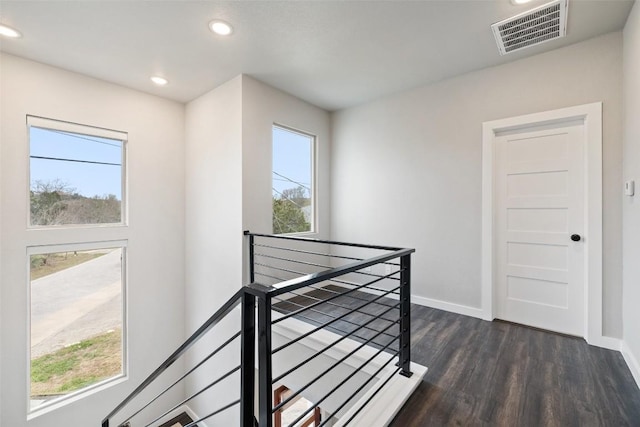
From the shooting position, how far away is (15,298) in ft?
9.04

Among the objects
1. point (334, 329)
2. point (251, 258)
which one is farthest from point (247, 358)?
Result: point (251, 258)

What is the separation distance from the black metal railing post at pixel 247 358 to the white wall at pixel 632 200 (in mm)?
2596

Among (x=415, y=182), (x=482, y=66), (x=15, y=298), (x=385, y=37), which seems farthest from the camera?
(x=415, y=182)

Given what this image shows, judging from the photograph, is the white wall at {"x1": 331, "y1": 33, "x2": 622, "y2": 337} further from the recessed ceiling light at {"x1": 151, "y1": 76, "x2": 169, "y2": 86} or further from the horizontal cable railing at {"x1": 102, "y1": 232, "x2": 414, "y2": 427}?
the recessed ceiling light at {"x1": 151, "y1": 76, "x2": 169, "y2": 86}

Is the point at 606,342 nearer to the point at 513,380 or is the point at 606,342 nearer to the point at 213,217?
the point at 513,380

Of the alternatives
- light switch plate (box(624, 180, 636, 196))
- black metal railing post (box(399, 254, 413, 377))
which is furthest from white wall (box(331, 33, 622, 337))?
black metal railing post (box(399, 254, 413, 377))

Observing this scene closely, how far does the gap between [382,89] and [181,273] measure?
373 cm

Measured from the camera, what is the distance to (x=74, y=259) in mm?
3184

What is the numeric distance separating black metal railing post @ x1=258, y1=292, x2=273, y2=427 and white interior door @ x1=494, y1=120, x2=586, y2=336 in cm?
285

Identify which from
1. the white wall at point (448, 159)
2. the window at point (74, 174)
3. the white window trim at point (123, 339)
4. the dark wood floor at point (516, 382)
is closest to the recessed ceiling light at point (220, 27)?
the window at point (74, 174)

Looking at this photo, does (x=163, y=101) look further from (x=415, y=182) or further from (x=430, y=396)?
(x=430, y=396)

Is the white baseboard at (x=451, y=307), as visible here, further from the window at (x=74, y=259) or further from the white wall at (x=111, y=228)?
the window at (x=74, y=259)

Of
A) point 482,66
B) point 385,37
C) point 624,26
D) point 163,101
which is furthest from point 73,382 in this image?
point 624,26

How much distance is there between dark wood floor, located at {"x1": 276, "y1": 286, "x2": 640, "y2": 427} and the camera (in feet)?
5.32
